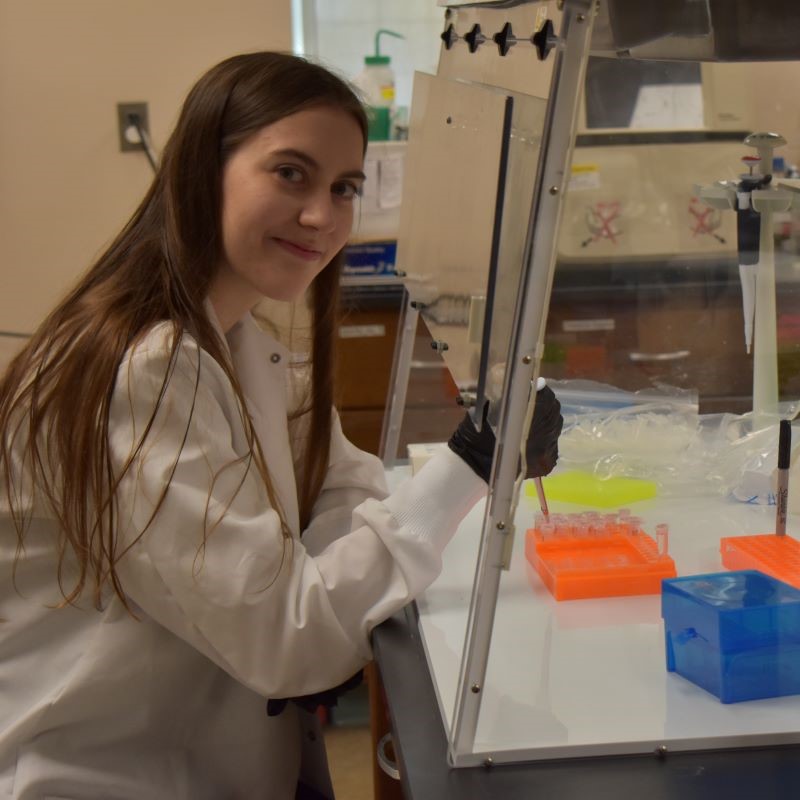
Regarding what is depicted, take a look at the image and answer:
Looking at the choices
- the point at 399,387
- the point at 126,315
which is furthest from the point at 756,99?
the point at 126,315

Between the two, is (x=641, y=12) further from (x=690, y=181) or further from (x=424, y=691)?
(x=690, y=181)

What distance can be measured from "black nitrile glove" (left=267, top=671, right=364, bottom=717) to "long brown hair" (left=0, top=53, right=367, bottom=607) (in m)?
0.18

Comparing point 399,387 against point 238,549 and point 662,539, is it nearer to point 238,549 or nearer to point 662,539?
point 662,539

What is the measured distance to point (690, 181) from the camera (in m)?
2.32

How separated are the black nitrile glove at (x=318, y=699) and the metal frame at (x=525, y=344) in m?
0.32

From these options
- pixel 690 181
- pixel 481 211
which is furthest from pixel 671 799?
pixel 690 181

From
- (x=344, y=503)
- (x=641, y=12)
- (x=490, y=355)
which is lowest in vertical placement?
(x=344, y=503)

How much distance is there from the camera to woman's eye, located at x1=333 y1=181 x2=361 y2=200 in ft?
4.01

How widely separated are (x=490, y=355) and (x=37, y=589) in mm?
553

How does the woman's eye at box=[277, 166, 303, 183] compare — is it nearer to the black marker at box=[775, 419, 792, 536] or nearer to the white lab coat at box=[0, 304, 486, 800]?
the white lab coat at box=[0, 304, 486, 800]

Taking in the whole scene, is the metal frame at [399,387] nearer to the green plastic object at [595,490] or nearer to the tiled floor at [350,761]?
the green plastic object at [595,490]

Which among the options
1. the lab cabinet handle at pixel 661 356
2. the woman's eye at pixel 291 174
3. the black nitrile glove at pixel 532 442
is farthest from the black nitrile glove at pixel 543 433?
the lab cabinet handle at pixel 661 356

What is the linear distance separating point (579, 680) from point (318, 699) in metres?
0.32

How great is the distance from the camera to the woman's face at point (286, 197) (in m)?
1.15
